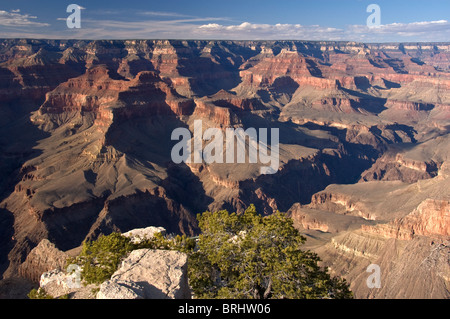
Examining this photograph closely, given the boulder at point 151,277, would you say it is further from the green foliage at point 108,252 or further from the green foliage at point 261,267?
the green foliage at point 261,267

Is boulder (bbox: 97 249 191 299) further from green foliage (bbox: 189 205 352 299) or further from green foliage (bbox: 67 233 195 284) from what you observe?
green foliage (bbox: 189 205 352 299)

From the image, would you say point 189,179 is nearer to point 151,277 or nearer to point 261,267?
point 261,267

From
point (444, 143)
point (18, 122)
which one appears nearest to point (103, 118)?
point (18, 122)

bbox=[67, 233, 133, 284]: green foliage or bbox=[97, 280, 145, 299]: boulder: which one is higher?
bbox=[97, 280, 145, 299]: boulder

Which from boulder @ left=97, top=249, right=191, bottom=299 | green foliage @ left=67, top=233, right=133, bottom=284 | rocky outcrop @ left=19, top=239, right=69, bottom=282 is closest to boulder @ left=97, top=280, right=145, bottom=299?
boulder @ left=97, top=249, right=191, bottom=299

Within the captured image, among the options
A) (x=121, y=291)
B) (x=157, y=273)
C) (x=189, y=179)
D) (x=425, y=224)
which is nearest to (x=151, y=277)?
(x=157, y=273)

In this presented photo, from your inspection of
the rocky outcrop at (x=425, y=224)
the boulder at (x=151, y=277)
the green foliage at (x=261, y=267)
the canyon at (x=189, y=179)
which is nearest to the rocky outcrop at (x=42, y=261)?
the canyon at (x=189, y=179)

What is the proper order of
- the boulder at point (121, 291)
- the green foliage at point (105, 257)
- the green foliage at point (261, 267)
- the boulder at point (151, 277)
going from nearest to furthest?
the boulder at point (121, 291), the boulder at point (151, 277), the green foliage at point (261, 267), the green foliage at point (105, 257)
